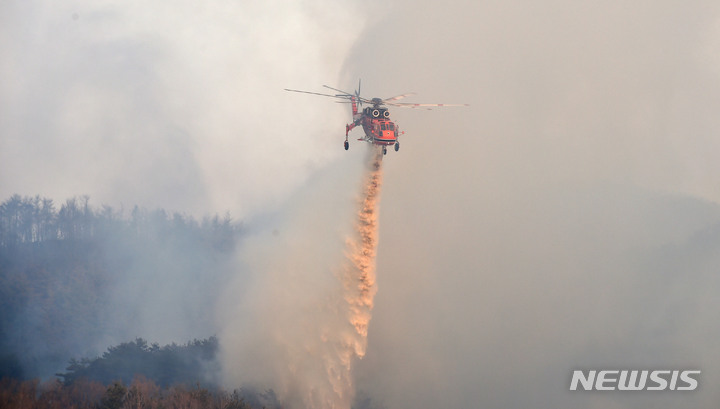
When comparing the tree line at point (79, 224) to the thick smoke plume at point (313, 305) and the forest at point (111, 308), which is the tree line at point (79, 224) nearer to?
the forest at point (111, 308)

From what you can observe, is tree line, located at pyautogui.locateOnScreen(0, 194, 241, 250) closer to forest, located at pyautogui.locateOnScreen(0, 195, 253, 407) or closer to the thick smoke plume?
forest, located at pyautogui.locateOnScreen(0, 195, 253, 407)

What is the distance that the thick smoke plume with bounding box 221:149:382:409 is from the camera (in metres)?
90.9

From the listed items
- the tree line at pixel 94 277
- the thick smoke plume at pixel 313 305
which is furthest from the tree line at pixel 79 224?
the thick smoke plume at pixel 313 305

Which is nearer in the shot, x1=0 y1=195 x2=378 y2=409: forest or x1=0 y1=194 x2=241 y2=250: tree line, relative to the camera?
x1=0 y1=195 x2=378 y2=409: forest

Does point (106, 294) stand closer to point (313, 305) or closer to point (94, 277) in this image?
point (94, 277)

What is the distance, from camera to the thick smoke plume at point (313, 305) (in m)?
90.9

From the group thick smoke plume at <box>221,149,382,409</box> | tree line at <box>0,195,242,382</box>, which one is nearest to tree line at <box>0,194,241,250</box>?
tree line at <box>0,195,242,382</box>

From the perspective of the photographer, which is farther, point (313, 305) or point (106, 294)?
point (106, 294)

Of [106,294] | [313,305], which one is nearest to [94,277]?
[106,294]

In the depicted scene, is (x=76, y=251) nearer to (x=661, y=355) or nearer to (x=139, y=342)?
(x=139, y=342)

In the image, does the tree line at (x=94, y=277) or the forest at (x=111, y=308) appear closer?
the forest at (x=111, y=308)

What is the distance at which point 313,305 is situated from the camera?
100750 millimetres

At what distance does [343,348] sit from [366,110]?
97.3ft

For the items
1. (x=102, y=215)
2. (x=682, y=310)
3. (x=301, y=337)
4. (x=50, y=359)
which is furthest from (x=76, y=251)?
(x=682, y=310)
